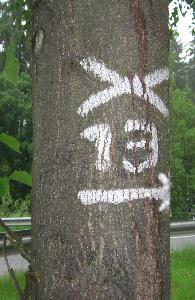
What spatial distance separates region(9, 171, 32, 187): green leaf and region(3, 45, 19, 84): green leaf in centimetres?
26

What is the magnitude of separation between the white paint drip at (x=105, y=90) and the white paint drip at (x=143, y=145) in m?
0.10

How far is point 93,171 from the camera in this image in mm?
1330

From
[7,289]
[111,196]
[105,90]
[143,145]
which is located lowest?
[7,289]

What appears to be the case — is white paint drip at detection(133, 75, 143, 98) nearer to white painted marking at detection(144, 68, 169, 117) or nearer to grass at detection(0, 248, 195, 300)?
white painted marking at detection(144, 68, 169, 117)

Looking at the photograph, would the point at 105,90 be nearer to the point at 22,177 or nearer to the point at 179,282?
the point at 22,177

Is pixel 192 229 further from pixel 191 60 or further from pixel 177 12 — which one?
pixel 191 60

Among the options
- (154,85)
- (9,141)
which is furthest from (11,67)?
(154,85)

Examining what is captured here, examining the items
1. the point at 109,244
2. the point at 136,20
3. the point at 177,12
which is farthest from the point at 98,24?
the point at 177,12

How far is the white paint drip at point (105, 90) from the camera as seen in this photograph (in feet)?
4.41

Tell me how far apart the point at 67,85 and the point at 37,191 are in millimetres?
338

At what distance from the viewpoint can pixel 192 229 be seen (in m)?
14.7

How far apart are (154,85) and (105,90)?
166mm

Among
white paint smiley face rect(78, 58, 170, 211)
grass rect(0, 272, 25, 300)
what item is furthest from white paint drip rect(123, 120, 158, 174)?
grass rect(0, 272, 25, 300)

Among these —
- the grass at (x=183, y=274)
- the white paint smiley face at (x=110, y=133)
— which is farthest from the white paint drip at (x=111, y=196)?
the grass at (x=183, y=274)
